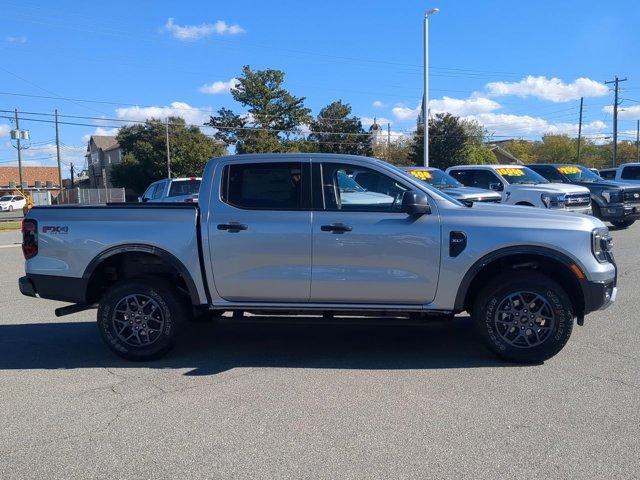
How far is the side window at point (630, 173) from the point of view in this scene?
63.8ft

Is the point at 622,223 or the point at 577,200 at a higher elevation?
the point at 577,200

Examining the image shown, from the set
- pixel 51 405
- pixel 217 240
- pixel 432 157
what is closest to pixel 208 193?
pixel 217 240

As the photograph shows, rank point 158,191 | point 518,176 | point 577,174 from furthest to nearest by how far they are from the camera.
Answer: point 158,191 < point 577,174 < point 518,176

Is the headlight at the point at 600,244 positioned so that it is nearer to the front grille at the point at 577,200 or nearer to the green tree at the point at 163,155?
the front grille at the point at 577,200

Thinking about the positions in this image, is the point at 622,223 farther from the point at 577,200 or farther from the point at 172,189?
the point at 172,189

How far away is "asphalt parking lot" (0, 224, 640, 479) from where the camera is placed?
11.4ft

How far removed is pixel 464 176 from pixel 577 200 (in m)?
3.10

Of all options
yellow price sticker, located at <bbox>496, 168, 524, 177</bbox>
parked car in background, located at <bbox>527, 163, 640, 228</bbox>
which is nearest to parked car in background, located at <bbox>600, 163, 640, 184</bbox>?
parked car in background, located at <bbox>527, 163, 640, 228</bbox>

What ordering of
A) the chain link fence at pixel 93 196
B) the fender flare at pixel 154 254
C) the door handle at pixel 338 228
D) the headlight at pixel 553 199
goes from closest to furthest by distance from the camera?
1. the door handle at pixel 338 228
2. the fender flare at pixel 154 254
3. the headlight at pixel 553 199
4. the chain link fence at pixel 93 196

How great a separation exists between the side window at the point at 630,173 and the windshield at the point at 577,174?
3082 mm

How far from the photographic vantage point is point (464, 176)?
15.7m

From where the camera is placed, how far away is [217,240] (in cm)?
524

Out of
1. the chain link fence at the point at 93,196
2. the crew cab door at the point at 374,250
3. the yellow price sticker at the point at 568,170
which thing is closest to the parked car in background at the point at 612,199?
the yellow price sticker at the point at 568,170

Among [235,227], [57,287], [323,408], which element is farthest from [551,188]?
[57,287]
